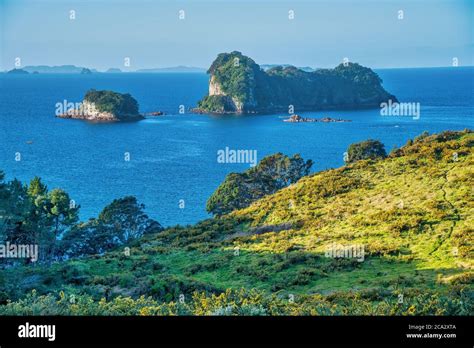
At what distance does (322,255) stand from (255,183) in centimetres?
3000

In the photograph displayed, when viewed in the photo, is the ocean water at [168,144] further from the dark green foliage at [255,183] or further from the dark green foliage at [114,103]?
the dark green foliage at [255,183]

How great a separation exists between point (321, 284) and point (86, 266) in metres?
8.53

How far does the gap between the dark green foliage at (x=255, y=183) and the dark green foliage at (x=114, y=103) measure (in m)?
90.3

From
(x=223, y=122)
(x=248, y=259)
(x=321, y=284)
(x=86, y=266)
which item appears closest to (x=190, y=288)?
(x=321, y=284)

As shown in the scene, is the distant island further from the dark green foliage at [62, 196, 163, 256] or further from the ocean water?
the dark green foliage at [62, 196, 163, 256]

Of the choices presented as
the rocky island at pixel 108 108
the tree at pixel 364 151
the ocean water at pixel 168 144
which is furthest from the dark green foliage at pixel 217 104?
the tree at pixel 364 151

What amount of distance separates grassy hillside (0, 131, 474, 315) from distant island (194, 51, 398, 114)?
427 feet

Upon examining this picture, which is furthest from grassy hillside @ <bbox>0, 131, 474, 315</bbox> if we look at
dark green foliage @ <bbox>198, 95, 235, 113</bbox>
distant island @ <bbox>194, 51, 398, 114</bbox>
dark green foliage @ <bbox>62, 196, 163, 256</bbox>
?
distant island @ <bbox>194, 51, 398, 114</bbox>

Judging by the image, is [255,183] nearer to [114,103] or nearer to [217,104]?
[114,103]

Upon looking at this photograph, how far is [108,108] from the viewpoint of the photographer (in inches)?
5448
